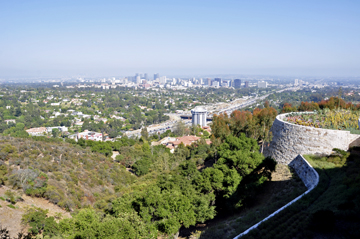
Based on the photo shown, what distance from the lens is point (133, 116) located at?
60188 millimetres

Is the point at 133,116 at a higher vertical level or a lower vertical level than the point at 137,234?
lower

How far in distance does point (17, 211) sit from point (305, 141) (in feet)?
37.7

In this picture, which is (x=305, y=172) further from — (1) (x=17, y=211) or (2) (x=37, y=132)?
(2) (x=37, y=132)

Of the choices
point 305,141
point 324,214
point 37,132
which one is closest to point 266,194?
point 305,141

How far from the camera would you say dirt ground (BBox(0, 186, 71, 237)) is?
7717 mm

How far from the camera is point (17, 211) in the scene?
8695 millimetres

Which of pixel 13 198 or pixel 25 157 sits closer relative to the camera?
pixel 13 198

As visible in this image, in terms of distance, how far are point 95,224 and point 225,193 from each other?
5.04m

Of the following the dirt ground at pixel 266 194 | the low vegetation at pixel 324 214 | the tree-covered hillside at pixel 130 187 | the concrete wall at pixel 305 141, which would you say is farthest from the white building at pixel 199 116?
the low vegetation at pixel 324 214

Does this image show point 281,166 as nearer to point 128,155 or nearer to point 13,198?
point 13,198

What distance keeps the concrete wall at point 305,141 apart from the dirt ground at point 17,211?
9.58m

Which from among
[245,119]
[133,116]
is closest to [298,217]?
[245,119]

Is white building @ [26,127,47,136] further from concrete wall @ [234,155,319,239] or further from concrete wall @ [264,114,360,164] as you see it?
concrete wall @ [234,155,319,239]

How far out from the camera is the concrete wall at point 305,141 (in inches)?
382
